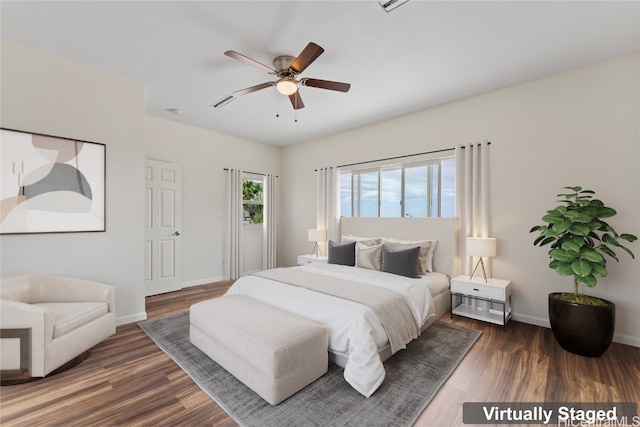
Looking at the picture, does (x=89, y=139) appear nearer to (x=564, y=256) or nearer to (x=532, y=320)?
(x=564, y=256)

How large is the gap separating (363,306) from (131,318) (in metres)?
2.85

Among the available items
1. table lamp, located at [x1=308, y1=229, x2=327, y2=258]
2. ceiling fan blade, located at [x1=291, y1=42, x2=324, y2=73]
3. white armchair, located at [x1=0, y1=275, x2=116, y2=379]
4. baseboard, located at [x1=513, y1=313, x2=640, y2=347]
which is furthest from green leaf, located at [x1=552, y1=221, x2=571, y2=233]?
white armchair, located at [x1=0, y1=275, x2=116, y2=379]

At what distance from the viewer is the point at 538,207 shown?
320 cm

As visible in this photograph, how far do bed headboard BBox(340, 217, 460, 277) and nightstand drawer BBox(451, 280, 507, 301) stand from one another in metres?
0.34

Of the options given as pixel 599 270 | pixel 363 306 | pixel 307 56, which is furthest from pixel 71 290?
pixel 599 270

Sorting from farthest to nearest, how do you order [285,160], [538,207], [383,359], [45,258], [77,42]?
[285,160]
[538,207]
[45,258]
[77,42]
[383,359]

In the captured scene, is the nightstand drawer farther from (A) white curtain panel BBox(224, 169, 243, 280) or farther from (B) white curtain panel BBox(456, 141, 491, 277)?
(A) white curtain panel BBox(224, 169, 243, 280)

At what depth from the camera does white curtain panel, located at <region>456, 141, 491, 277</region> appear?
354cm

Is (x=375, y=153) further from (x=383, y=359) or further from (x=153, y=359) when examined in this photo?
(x=153, y=359)

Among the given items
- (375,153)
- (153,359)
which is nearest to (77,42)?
(153,359)

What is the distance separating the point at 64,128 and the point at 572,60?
532 cm

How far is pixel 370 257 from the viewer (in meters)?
3.84

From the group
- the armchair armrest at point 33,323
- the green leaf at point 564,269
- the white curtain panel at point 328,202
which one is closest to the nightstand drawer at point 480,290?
the green leaf at point 564,269

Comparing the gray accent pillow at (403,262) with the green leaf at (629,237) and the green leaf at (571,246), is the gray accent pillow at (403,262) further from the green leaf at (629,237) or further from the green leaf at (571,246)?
the green leaf at (629,237)
